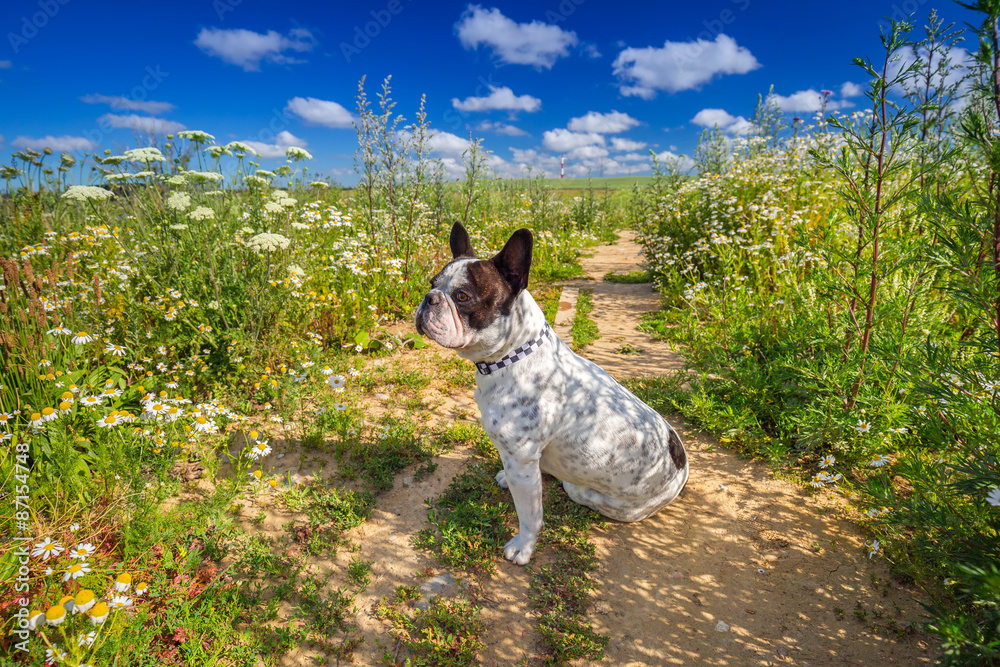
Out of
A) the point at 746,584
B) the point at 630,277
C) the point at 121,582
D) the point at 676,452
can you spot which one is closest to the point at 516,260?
the point at 676,452

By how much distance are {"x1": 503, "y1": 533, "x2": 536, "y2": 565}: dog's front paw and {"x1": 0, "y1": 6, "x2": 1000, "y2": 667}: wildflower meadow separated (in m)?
0.23

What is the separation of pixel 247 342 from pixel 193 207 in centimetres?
238

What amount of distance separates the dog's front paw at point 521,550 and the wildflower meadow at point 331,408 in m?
0.23

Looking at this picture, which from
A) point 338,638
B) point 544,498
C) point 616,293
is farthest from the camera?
point 616,293

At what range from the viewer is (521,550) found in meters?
2.79

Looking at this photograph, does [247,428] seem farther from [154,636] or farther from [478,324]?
[478,324]

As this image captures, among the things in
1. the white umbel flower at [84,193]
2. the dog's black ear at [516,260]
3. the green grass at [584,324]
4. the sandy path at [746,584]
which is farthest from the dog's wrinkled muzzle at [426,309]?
the white umbel flower at [84,193]

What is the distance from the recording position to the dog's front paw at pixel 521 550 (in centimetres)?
278

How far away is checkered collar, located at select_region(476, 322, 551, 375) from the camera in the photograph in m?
2.45

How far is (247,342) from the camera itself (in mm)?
4195

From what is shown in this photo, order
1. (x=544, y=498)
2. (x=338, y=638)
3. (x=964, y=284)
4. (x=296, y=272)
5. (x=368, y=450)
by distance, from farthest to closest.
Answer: (x=296, y=272) < (x=368, y=450) < (x=544, y=498) < (x=338, y=638) < (x=964, y=284)

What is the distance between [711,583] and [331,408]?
125 inches

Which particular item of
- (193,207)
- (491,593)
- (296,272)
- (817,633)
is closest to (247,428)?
(296,272)

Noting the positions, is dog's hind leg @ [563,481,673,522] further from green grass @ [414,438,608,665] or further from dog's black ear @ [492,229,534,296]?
dog's black ear @ [492,229,534,296]
